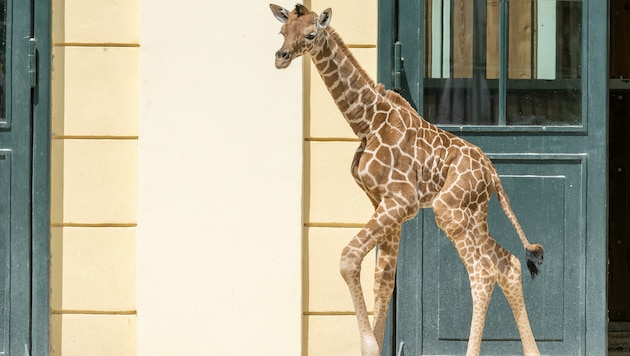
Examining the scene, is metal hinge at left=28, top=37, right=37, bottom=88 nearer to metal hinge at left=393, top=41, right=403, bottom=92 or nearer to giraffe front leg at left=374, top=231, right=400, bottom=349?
metal hinge at left=393, top=41, right=403, bottom=92

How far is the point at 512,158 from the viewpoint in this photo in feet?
19.3

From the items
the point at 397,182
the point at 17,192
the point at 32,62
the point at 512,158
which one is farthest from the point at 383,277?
the point at 32,62

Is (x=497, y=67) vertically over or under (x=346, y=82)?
over

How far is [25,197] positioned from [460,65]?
236 cm

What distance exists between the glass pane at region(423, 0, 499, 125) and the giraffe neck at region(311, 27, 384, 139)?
1.04 metres

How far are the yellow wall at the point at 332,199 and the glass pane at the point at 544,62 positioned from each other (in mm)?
749

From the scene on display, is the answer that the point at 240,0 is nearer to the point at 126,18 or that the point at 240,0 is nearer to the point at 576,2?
the point at 126,18

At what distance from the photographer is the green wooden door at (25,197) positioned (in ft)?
19.2

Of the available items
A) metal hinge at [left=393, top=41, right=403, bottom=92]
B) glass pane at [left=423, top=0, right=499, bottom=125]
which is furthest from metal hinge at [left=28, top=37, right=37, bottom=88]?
glass pane at [left=423, top=0, right=499, bottom=125]

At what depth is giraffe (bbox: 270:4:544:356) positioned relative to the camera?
4.82m

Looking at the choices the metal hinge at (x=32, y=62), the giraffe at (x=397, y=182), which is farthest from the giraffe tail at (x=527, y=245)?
the metal hinge at (x=32, y=62)

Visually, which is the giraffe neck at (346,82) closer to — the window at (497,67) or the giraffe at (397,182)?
the giraffe at (397,182)

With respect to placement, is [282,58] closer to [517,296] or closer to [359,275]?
[359,275]

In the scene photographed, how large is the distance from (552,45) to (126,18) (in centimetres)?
223
